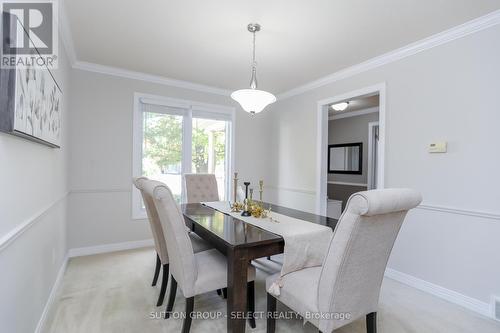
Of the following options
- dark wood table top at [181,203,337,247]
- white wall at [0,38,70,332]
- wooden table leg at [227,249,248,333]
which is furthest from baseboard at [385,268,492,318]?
white wall at [0,38,70,332]

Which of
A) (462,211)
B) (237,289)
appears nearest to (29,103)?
(237,289)

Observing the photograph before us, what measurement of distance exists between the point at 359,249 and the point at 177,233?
3.50 feet

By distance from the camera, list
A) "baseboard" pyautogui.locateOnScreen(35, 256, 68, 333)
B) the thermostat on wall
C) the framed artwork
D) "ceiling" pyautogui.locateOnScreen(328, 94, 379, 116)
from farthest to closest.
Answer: "ceiling" pyautogui.locateOnScreen(328, 94, 379, 116) < the thermostat on wall < "baseboard" pyautogui.locateOnScreen(35, 256, 68, 333) < the framed artwork

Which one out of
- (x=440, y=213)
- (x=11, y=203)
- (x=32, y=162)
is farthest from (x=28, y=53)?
(x=440, y=213)

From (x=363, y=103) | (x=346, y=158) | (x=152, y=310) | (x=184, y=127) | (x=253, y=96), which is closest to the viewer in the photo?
(x=152, y=310)

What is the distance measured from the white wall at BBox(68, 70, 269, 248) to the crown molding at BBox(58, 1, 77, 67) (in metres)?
0.34

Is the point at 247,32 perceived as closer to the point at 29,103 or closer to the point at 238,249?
the point at 29,103

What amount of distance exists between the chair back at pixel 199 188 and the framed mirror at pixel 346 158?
3.33m

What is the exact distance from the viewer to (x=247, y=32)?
8.05ft

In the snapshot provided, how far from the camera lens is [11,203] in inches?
51.0

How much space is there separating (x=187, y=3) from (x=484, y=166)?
282cm

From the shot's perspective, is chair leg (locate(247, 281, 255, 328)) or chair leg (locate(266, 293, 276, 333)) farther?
chair leg (locate(247, 281, 255, 328))

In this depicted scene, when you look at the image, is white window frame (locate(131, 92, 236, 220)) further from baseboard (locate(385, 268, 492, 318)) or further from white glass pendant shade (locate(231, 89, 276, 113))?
baseboard (locate(385, 268, 492, 318))

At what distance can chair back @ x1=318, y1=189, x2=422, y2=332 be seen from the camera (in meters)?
1.21
